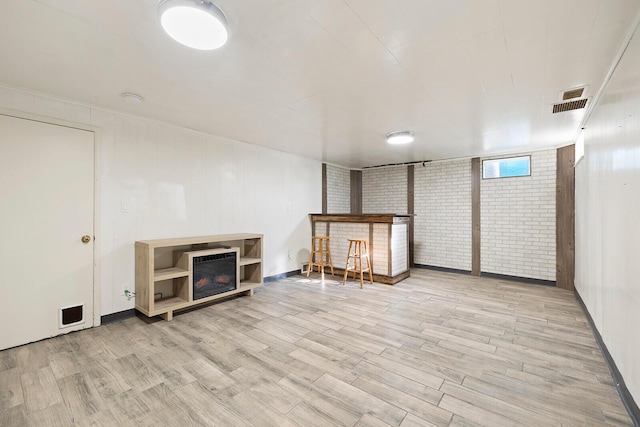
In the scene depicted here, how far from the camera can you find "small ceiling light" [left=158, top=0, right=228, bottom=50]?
154cm

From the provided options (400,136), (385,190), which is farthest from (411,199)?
(400,136)

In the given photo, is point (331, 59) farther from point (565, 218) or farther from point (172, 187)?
point (565, 218)

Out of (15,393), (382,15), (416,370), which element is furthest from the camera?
(416,370)

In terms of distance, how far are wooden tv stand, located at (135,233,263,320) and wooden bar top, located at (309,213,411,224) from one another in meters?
1.88

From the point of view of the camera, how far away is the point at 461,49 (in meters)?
2.00

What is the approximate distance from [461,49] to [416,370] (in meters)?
2.53

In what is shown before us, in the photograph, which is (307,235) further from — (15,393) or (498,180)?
(15,393)

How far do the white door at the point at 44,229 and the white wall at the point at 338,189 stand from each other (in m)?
4.64

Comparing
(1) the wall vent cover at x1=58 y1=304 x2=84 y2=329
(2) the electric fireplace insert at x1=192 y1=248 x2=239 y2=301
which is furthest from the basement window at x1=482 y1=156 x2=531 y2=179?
(1) the wall vent cover at x1=58 y1=304 x2=84 y2=329

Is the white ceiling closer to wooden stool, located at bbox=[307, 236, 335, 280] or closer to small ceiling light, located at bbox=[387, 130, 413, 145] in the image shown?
small ceiling light, located at bbox=[387, 130, 413, 145]

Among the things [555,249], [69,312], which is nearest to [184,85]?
[69,312]

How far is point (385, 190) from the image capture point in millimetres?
7102

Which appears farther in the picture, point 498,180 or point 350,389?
point 498,180

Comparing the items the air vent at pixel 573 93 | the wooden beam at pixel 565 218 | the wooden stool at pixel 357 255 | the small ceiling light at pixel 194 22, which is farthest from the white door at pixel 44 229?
the wooden beam at pixel 565 218
